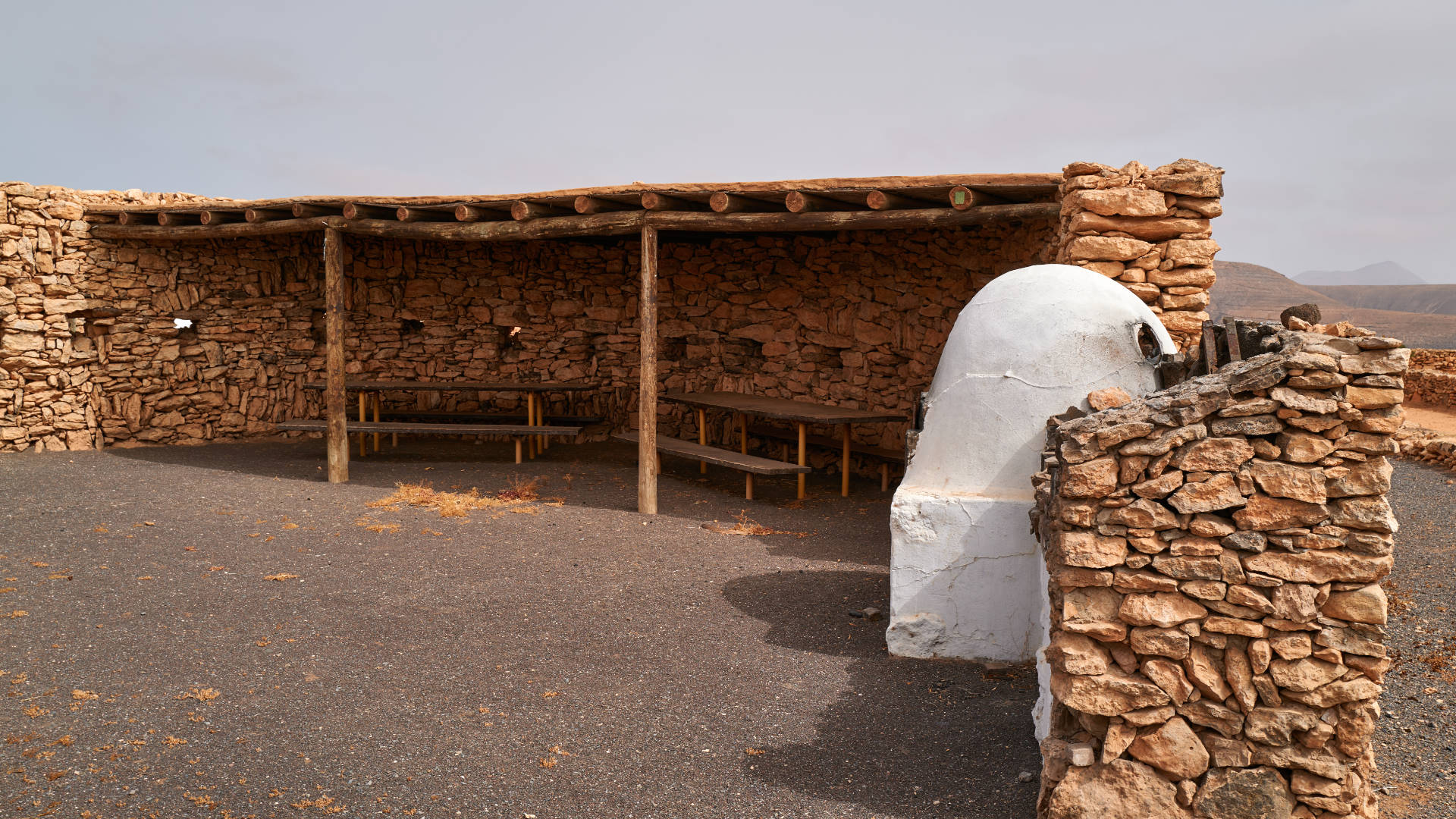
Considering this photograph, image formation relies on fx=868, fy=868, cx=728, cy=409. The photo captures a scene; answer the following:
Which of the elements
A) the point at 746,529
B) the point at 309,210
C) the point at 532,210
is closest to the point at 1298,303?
the point at 746,529

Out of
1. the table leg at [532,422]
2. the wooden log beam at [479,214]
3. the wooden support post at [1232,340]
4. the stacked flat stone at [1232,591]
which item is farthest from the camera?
the table leg at [532,422]

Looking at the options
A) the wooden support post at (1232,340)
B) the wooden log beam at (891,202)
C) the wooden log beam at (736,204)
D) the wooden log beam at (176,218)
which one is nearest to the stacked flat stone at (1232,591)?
the wooden support post at (1232,340)

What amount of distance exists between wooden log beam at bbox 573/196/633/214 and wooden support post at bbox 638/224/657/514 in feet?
1.25

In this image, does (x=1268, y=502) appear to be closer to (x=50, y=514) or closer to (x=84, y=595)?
(x=84, y=595)

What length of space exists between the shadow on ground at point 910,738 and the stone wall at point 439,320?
5162 mm

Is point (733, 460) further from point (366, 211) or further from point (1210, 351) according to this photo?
point (1210, 351)

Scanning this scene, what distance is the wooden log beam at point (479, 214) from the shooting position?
8.00 meters

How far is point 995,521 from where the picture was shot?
14.6 ft

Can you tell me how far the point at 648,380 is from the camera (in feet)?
25.8

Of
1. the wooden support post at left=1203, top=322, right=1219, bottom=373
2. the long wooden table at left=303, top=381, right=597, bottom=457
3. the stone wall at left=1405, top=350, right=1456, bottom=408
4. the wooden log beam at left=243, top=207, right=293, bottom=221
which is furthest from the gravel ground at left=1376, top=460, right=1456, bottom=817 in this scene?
the wooden log beam at left=243, top=207, right=293, bottom=221

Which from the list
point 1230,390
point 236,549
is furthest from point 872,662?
point 236,549

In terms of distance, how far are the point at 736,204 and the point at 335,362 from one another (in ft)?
14.8

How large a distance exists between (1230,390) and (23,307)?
471 inches

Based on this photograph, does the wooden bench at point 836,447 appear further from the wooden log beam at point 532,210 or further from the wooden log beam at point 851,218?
the wooden log beam at point 532,210
